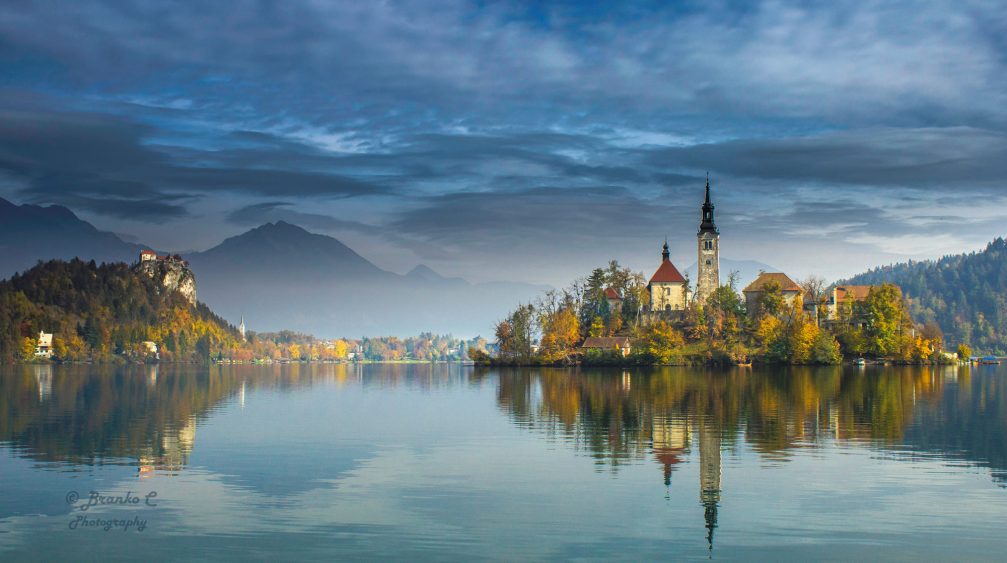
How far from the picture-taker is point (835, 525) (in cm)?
2364

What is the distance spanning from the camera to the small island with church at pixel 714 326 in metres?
150

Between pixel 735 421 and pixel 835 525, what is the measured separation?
83.1 ft

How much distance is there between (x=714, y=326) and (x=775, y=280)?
17124 mm

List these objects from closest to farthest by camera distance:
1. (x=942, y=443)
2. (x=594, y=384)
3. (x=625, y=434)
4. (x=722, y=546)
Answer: (x=722, y=546) → (x=942, y=443) → (x=625, y=434) → (x=594, y=384)

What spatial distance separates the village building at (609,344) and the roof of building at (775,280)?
1091 inches

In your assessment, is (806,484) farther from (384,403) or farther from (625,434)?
(384,403)

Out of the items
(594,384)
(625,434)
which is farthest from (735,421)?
(594,384)

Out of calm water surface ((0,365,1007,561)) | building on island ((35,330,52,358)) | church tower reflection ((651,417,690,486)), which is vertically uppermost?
building on island ((35,330,52,358))

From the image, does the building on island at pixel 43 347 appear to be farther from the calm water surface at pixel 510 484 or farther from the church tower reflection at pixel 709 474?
the church tower reflection at pixel 709 474

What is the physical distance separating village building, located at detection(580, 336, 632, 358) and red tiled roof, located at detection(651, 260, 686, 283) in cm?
2481

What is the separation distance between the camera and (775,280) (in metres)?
163

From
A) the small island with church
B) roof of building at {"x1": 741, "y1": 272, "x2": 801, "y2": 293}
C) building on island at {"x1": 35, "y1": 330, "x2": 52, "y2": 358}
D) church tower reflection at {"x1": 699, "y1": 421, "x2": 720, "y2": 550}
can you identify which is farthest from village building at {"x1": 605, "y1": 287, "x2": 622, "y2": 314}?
church tower reflection at {"x1": 699, "y1": 421, "x2": 720, "y2": 550}

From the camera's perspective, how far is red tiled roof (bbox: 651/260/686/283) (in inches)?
7067

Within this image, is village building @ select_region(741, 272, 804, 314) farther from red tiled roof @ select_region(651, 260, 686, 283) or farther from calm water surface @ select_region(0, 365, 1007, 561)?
calm water surface @ select_region(0, 365, 1007, 561)
